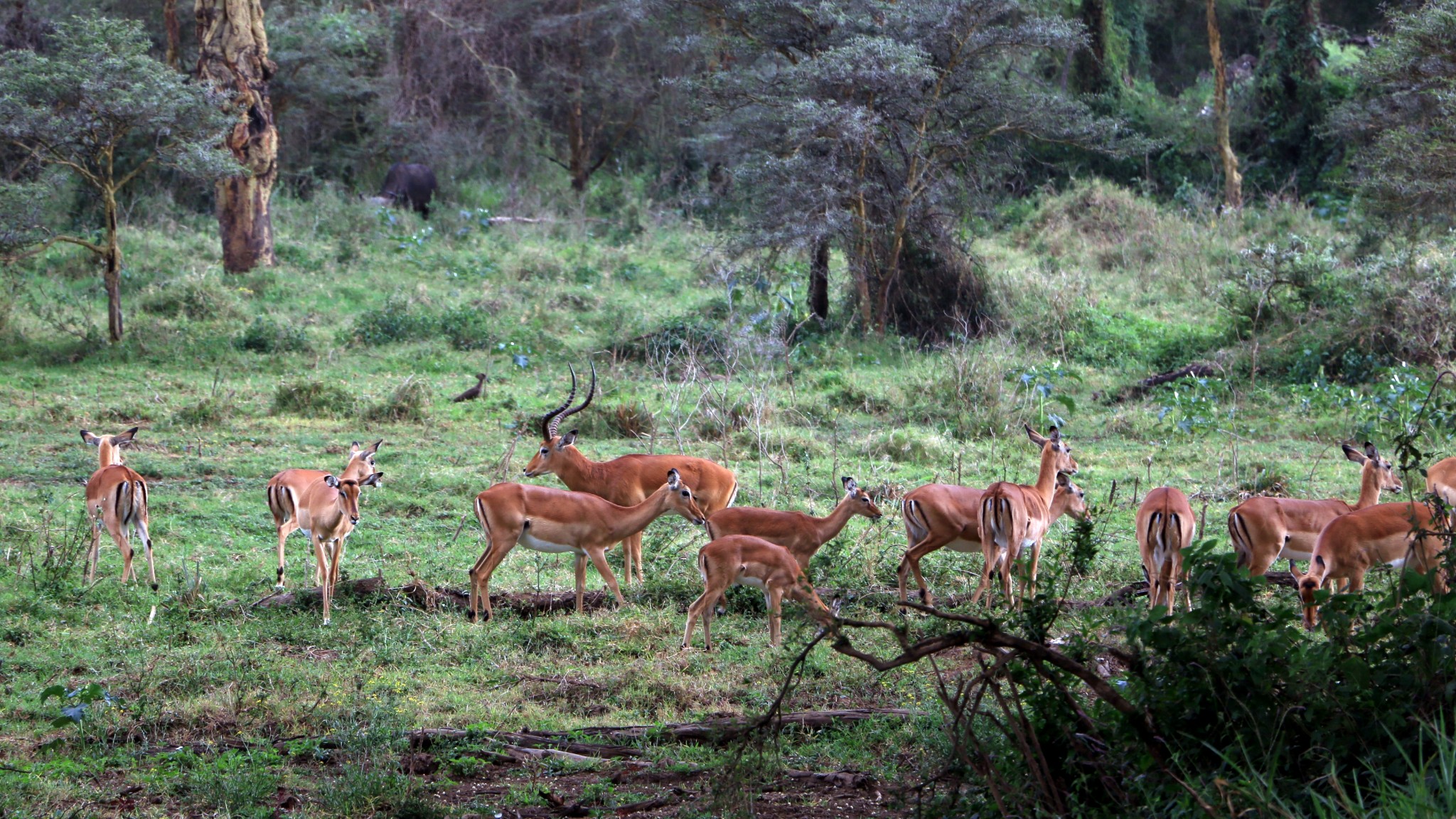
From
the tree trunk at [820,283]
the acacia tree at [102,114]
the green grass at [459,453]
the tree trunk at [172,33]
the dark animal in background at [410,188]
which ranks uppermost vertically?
the tree trunk at [172,33]

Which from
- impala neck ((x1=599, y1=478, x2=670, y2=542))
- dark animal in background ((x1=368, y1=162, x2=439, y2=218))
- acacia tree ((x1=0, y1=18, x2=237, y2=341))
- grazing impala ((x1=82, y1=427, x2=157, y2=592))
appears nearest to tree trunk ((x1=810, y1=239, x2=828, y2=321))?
acacia tree ((x1=0, y1=18, x2=237, y2=341))

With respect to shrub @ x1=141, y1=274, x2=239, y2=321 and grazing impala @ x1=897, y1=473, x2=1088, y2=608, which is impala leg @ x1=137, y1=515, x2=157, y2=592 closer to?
grazing impala @ x1=897, y1=473, x2=1088, y2=608

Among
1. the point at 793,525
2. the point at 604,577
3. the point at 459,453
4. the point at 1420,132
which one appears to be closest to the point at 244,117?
the point at 459,453

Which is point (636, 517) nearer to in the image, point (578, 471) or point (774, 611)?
point (774, 611)

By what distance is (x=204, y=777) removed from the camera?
3980 millimetres

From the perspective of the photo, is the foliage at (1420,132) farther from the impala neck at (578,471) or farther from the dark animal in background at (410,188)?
the dark animal in background at (410,188)

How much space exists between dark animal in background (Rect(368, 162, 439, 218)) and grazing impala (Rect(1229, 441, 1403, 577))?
1562 centimetres

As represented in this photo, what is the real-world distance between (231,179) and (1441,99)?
12682mm

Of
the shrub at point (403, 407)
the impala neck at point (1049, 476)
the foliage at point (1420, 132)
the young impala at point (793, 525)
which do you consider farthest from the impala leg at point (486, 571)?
the foliage at point (1420, 132)

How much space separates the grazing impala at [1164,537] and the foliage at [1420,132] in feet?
27.5

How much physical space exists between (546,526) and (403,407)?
15.1 feet

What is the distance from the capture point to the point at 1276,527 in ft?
19.9

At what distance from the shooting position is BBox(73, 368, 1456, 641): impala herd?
5.79 meters

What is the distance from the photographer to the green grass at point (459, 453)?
467 centimetres
